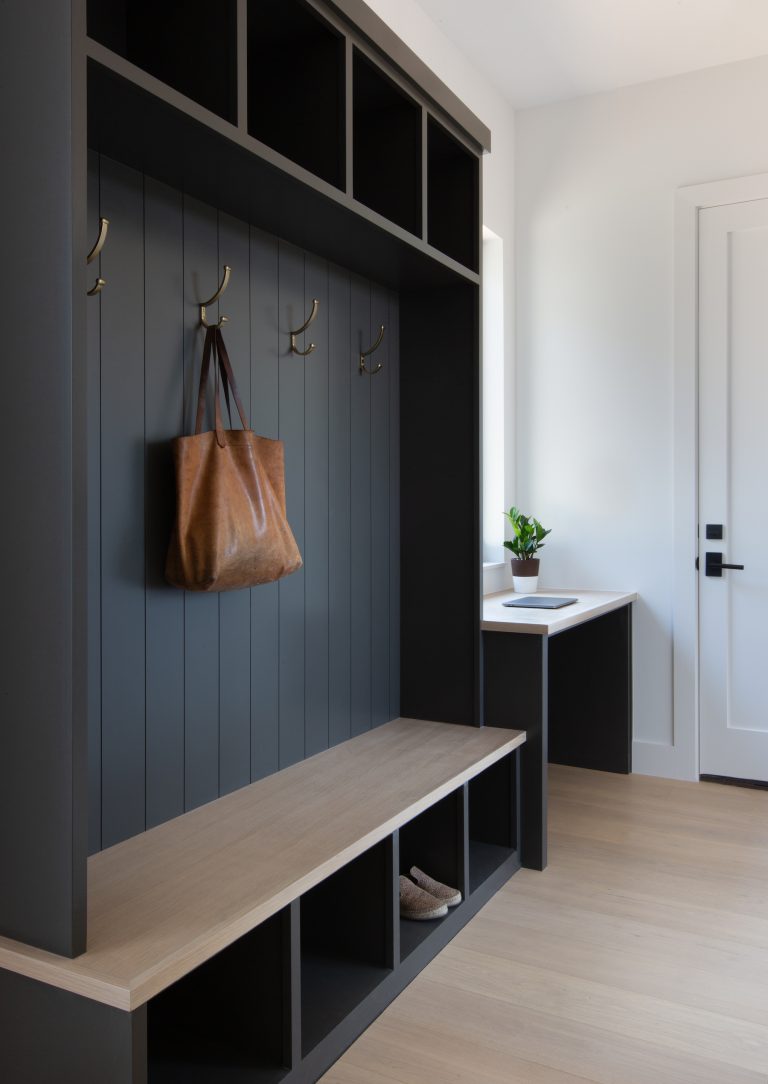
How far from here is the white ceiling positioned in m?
2.86

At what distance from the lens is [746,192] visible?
3.14 m

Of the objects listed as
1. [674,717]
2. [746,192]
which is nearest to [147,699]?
[674,717]

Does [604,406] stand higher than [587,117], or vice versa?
[587,117]

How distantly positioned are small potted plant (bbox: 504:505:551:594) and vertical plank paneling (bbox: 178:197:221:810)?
1781 mm

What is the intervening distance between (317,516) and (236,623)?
0.41m

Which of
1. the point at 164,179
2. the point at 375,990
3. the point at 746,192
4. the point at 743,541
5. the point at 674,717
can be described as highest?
the point at 746,192

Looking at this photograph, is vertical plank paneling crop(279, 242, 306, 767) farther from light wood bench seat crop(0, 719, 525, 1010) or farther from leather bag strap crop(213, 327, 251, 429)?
leather bag strap crop(213, 327, 251, 429)

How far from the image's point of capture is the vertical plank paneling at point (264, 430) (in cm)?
192

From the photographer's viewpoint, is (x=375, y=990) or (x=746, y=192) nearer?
(x=375, y=990)

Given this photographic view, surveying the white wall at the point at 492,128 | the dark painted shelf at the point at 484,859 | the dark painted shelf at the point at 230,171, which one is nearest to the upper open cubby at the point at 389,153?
the dark painted shelf at the point at 230,171

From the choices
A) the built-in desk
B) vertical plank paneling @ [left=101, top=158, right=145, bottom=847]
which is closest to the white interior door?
the built-in desk

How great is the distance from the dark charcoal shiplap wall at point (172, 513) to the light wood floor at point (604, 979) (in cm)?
60

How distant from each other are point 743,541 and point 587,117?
1799 mm

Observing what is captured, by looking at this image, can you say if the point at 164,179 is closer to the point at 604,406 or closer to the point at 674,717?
the point at 604,406
